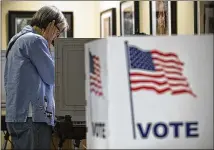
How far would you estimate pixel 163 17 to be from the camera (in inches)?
172

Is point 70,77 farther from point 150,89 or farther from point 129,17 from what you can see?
point 129,17

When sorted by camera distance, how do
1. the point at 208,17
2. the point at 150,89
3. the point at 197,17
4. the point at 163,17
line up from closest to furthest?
the point at 150,89
the point at 208,17
the point at 197,17
the point at 163,17

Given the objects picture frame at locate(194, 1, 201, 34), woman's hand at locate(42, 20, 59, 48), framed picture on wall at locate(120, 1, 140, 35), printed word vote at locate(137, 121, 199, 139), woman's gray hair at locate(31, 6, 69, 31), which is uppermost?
framed picture on wall at locate(120, 1, 140, 35)

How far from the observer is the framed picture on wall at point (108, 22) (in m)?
6.14

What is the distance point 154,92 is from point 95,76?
156 millimetres

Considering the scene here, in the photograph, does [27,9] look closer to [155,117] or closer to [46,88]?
[46,88]

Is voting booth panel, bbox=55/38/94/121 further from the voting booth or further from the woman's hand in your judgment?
the voting booth

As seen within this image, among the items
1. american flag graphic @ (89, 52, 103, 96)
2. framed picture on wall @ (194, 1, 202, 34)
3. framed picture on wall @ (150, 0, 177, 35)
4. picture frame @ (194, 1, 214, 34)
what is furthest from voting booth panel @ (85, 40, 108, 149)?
framed picture on wall @ (150, 0, 177, 35)

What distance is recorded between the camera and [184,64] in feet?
3.91

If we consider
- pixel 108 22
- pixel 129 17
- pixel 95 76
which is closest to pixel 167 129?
pixel 95 76

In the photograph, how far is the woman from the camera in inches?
90.0

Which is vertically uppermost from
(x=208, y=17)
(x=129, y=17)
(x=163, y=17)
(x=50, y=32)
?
(x=129, y=17)

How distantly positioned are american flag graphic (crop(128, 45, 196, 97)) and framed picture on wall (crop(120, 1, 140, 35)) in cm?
372

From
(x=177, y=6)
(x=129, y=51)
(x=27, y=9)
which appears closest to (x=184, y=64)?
(x=129, y=51)
